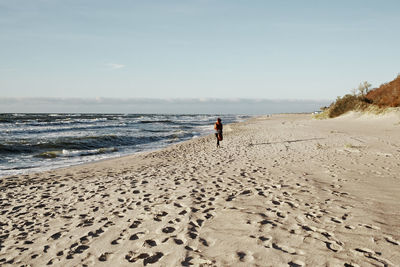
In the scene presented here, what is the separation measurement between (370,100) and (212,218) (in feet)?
129

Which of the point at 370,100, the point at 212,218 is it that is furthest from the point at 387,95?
the point at 212,218

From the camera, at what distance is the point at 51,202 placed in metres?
7.44

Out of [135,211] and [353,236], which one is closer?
[353,236]

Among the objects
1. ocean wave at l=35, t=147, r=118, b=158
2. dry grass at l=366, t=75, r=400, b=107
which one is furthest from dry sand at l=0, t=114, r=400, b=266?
dry grass at l=366, t=75, r=400, b=107

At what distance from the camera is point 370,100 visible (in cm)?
3662

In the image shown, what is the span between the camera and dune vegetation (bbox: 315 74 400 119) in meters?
30.6

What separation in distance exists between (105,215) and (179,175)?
3.99 metres

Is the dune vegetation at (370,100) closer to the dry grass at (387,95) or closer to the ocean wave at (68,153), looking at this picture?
the dry grass at (387,95)

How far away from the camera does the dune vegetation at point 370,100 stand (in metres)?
30.6

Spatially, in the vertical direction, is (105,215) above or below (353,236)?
below

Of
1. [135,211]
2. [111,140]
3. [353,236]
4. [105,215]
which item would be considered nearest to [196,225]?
[135,211]

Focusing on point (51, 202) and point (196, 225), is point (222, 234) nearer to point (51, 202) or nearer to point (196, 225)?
point (196, 225)

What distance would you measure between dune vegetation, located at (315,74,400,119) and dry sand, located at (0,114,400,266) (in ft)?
82.7

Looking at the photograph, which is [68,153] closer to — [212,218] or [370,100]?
[212,218]
